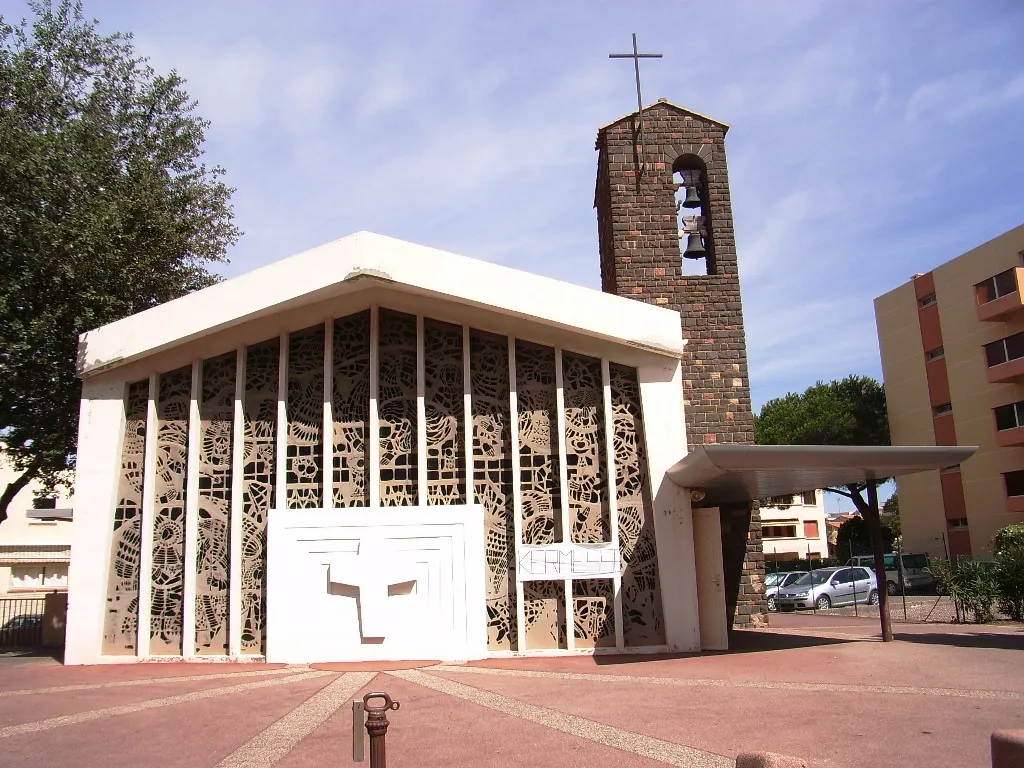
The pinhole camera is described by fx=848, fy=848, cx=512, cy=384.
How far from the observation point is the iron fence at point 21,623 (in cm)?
1510

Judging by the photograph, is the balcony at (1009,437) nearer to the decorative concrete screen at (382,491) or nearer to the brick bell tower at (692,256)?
the brick bell tower at (692,256)

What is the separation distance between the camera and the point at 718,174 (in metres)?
14.8

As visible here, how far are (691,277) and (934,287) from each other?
73.9 ft

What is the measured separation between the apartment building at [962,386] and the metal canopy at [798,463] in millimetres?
20408

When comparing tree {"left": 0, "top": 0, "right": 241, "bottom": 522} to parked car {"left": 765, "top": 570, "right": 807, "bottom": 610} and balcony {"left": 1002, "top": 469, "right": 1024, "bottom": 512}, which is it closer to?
parked car {"left": 765, "top": 570, "right": 807, "bottom": 610}

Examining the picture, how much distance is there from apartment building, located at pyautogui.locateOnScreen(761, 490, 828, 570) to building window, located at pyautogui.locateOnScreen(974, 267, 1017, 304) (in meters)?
25.5

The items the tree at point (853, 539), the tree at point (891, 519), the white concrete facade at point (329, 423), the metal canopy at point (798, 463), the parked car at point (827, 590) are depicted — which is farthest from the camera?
the tree at point (891, 519)

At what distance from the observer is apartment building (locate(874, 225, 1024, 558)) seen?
28.8m

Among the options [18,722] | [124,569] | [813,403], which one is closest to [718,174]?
[124,569]

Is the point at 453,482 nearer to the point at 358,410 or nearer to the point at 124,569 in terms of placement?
the point at 358,410

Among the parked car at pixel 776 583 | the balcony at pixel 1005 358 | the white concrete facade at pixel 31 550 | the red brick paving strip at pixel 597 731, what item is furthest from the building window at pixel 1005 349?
the white concrete facade at pixel 31 550

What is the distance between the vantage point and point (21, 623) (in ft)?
50.6

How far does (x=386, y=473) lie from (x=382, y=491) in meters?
0.25

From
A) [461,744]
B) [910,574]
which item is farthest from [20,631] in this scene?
[910,574]
